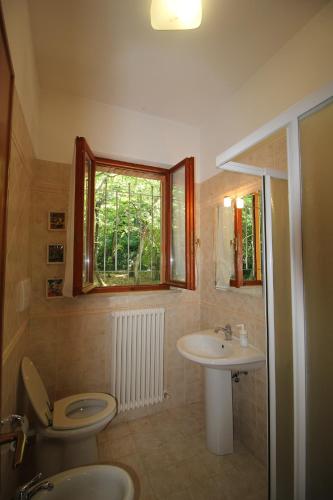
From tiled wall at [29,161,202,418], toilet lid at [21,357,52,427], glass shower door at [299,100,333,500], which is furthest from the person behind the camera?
tiled wall at [29,161,202,418]

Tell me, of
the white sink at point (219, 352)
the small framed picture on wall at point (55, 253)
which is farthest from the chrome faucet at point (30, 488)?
the small framed picture on wall at point (55, 253)

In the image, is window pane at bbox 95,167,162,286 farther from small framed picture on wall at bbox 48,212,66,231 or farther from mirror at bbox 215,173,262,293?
mirror at bbox 215,173,262,293

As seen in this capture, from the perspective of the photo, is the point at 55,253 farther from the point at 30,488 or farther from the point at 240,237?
the point at 240,237

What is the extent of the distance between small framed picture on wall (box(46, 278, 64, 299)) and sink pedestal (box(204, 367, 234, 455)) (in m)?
1.28

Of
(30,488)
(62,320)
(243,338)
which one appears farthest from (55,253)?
(243,338)

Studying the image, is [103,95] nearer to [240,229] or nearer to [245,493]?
[240,229]

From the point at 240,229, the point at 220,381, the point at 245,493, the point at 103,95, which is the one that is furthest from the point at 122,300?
the point at 103,95

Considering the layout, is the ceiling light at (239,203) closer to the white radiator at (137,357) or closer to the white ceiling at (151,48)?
the white ceiling at (151,48)

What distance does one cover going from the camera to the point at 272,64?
1.55m

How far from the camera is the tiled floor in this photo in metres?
1.38

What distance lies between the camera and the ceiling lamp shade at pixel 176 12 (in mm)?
1030

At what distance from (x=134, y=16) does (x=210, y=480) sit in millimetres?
2765

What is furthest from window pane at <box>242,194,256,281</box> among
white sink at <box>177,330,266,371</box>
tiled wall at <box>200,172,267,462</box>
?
white sink at <box>177,330,266,371</box>

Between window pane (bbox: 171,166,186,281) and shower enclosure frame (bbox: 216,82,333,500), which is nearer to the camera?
shower enclosure frame (bbox: 216,82,333,500)
